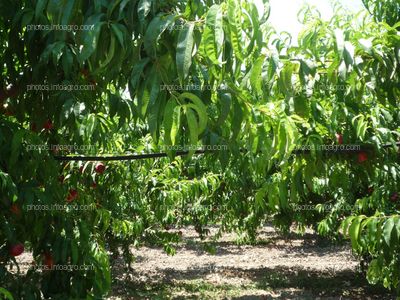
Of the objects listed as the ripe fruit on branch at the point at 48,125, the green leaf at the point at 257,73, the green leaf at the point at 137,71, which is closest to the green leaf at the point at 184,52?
the green leaf at the point at 137,71

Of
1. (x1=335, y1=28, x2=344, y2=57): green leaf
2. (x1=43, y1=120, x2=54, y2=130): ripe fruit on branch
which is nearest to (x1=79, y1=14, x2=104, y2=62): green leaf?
(x1=335, y1=28, x2=344, y2=57): green leaf

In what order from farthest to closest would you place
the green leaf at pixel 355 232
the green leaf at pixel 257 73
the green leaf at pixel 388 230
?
the green leaf at pixel 355 232 → the green leaf at pixel 388 230 → the green leaf at pixel 257 73

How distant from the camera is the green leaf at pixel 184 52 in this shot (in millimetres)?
975

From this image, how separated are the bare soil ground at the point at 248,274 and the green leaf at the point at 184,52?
675cm

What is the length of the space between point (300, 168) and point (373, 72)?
0.69 m

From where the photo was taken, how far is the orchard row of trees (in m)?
1.10

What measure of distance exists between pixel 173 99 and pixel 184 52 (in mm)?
108

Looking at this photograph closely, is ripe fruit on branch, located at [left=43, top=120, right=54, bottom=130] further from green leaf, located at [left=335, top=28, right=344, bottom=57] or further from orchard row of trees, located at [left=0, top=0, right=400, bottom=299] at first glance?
green leaf, located at [left=335, top=28, right=344, bottom=57]

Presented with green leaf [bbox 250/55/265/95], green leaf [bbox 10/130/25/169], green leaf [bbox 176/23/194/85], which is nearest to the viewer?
green leaf [bbox 176/23/194/85]

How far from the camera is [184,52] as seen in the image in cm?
99

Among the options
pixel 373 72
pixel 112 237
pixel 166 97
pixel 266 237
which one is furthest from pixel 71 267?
pixel 266 237

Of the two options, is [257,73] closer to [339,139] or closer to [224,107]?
[224,107]

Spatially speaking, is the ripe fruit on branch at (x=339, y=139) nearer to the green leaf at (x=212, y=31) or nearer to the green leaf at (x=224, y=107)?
the green leaf at (x=224, y=107)

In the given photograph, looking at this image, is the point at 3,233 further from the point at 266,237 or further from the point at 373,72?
the point at 266,237
